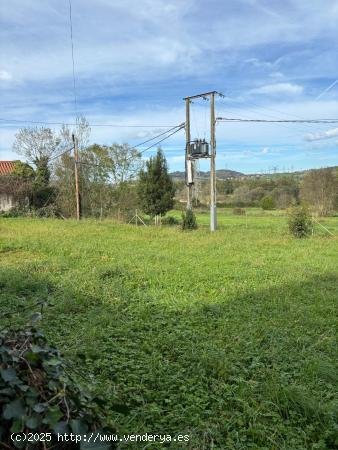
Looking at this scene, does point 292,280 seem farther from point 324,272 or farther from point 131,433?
point 131,433

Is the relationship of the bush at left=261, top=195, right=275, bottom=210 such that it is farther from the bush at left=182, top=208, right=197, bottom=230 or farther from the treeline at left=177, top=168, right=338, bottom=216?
the bush at left=182, top=208, right=197, bottom=230

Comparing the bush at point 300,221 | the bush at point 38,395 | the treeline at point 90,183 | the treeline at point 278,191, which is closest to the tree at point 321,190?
the treeline at point 278,191

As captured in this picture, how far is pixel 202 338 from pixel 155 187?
17.8 metres

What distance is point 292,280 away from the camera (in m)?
6.44

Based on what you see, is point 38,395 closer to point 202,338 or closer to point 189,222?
point 202,338

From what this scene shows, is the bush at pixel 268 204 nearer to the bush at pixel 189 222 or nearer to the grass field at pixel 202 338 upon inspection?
the bush at pixel 189 222

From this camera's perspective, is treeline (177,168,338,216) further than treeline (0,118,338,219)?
Yes

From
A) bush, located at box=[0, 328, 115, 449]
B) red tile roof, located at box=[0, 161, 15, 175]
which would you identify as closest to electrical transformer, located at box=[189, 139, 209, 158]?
bush, located at box=[0, 328, 115, 449]

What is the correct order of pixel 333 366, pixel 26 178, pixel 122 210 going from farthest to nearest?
pixel 26 178
pixel 122 210
pixel 333 366

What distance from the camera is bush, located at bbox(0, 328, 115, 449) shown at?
122 cm

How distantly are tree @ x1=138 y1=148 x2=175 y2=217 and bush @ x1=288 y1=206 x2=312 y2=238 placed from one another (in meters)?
9.08

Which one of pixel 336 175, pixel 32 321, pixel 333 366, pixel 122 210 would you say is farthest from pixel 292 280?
pixel 336 175

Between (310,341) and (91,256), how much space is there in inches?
226

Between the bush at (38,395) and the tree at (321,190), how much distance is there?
3369 centimetres
